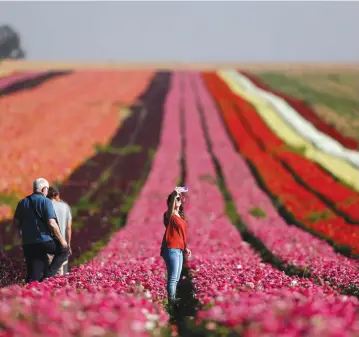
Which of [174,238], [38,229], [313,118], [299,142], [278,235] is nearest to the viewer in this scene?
[174,238]

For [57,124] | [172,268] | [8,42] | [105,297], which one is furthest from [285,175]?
[8,42]

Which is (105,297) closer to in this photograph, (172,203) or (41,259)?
(172,203)

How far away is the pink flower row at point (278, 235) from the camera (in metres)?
13.6

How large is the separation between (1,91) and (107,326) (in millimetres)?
50279

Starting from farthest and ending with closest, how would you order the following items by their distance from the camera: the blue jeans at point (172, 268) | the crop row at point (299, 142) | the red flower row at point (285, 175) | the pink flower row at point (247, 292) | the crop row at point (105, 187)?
the crop row at point (299, 142), the red flower row at point (285, 175), the crop row at point (105, 187), the blue jeans at point (172, 268), the pink flower row at point (247, 292)

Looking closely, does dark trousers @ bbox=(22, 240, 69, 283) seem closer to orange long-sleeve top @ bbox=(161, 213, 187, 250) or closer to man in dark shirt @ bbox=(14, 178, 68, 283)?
man in dark shirt @ bbox=(14, 178, 68, 283)

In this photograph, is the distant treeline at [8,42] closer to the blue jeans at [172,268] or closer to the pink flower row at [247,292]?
the pink flower row at [247,292]

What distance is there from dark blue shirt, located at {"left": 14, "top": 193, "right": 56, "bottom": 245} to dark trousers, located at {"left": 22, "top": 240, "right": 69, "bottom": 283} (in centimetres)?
10

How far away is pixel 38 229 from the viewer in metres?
11.9

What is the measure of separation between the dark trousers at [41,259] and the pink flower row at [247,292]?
7.23 ft

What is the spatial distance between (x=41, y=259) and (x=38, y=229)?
0.50 meters

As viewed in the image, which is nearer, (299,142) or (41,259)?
(41,259)

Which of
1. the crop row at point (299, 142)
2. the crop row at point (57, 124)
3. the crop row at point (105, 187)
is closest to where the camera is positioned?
the crop row at point (105, 187)

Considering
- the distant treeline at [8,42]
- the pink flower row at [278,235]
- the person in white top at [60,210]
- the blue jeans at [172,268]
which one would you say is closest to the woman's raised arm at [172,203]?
the blue jeans at [172,268]
